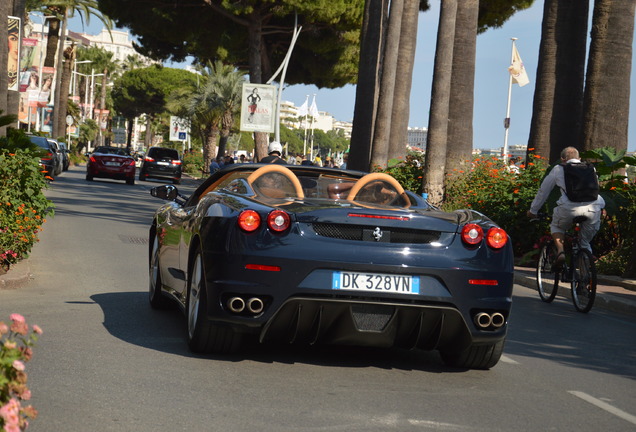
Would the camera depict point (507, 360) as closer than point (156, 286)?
Yes

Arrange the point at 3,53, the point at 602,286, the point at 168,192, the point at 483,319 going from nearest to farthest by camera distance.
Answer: the point at 483,319, the point at 168,192, the point at 602,286, the point at 3,53

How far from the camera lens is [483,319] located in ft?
22.8

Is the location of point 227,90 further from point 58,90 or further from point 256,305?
point 256,305

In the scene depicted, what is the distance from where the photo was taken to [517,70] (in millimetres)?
61406

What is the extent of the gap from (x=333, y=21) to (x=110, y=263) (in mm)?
33691

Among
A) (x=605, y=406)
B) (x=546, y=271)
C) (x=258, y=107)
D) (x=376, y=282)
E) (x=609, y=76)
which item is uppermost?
(x=609, y=76)

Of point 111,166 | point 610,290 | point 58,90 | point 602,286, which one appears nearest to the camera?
point 610,290

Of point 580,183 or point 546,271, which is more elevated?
point 580,183

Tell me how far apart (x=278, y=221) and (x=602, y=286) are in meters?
9.06

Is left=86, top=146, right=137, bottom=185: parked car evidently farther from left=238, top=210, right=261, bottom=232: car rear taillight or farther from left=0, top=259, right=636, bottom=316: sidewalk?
left=238, top=210, right=261, bottom=232: car rear taillight

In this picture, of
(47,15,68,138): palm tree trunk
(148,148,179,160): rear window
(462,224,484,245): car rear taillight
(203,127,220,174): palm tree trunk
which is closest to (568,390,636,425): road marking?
(462,224,484,245): car rear taillight

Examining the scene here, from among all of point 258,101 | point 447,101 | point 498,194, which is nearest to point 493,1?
point 258,101

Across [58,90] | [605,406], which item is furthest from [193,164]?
[605,406]

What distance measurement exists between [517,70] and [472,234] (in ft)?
184
